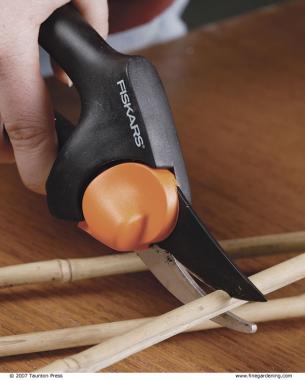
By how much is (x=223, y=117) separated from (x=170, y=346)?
0.32 m

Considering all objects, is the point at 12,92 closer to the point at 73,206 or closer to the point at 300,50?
the point at 73,206

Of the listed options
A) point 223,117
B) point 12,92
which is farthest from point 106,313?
point 223,117

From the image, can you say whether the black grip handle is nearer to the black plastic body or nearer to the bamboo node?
the black plastic body

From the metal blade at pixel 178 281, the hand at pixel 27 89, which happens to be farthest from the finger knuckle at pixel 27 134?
the metal blade at pixel 178 281

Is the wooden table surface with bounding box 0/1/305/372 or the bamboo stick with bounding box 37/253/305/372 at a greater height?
the bamboo stick with bounding box 37/253/305/372

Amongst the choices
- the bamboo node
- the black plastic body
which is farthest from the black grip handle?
the bamboo node

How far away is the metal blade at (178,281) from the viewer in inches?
18.4

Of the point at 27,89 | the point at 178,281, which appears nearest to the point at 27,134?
the point at 27,89

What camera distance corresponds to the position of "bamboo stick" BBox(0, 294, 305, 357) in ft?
1.48

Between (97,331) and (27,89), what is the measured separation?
16 cm

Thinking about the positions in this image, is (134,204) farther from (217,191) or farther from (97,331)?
(217,191)

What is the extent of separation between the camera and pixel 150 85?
1.55 feet

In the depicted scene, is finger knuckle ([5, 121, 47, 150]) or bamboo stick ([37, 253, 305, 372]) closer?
bamboo stick ([37, 253, 305, 372])

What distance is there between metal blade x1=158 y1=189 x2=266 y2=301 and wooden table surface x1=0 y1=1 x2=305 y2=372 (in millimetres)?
53
